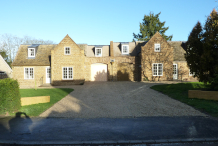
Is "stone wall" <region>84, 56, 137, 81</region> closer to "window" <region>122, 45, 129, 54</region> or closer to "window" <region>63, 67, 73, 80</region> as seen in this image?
"window" <region>122, 45, 129, 54</region>

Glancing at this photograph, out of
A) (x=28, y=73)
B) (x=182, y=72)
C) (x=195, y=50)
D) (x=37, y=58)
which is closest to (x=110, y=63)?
(x=37, y=58)

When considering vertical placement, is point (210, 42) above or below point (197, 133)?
above

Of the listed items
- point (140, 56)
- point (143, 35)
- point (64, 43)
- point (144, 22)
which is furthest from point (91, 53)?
point (144, 22)

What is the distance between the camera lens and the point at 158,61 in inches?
1032

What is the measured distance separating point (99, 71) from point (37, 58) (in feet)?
31.3

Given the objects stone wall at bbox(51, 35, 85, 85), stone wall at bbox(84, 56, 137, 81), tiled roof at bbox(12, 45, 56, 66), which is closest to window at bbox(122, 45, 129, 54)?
stone wall at bbox(84, 56, 137, 81)

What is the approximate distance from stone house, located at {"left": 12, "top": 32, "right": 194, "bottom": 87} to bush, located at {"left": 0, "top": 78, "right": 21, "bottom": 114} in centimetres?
1545

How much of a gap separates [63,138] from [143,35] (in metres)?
46.0

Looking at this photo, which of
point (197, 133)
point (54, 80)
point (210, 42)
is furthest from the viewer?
point (54, 80)

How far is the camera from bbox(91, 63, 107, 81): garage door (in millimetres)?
28031

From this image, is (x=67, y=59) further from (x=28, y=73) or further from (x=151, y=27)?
(x=151, y=27)

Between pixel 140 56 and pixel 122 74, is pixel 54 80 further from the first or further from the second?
pixel 140 56

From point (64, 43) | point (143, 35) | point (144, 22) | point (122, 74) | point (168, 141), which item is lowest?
point (168, 141)

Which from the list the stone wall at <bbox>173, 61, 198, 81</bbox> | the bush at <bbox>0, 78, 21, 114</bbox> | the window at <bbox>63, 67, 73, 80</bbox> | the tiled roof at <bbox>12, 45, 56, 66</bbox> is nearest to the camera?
the bush at <bbox>0, 78, 21, 114</bbox>
